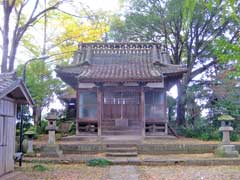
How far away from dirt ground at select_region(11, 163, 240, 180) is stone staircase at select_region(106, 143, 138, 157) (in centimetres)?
243

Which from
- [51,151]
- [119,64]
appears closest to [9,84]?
[51,151]

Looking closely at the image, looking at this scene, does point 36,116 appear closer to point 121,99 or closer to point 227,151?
point 121,99

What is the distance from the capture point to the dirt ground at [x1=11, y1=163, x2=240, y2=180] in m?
9.98

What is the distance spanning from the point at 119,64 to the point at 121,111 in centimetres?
292

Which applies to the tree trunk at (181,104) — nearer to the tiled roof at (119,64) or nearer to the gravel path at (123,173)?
the tiled roof at (119,64)

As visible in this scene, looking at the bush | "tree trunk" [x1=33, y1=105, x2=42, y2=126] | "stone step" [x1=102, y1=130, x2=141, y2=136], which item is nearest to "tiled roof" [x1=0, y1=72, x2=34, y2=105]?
the bush

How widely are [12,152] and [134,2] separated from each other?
55.2 ft

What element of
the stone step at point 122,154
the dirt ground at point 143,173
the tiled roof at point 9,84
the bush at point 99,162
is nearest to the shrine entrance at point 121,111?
the stone step at point 122,154

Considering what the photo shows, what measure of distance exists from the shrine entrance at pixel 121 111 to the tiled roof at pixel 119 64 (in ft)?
4.96

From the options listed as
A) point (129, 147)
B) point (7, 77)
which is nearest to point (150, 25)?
point (129, 147)

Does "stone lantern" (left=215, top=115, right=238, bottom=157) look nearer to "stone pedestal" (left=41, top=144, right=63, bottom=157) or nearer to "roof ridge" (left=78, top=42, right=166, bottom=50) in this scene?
"stone pedestal" (left=41, top=144, right=63, bottom=157)

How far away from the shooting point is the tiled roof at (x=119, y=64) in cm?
1825

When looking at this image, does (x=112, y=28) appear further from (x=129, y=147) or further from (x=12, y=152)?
(x=12, y=152)

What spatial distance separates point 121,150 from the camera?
1552cm
